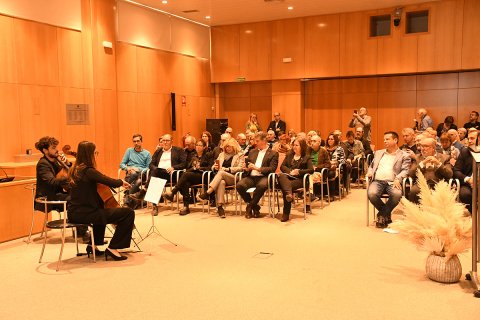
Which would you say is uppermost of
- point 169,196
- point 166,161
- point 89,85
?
point 89,85

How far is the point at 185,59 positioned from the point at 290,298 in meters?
10.4

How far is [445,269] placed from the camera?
4.16 m

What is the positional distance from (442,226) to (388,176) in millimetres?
2444

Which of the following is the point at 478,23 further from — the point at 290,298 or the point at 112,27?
the point at 290,298

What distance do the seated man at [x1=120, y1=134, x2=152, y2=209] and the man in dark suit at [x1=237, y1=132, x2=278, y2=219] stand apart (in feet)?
6.24

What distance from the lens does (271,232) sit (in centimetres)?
626

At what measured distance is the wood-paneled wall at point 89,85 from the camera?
857cm

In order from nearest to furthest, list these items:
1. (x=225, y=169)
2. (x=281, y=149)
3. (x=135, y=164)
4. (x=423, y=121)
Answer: (x=225, y=169), (x=135, y=164), (x=281, y=149), (x=423, y=121)

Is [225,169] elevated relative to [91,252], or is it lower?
elevated

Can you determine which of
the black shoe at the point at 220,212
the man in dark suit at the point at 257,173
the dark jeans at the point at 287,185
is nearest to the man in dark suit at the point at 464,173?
the dark jeans at the point at 287,185

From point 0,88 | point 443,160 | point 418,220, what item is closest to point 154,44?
point 0,88

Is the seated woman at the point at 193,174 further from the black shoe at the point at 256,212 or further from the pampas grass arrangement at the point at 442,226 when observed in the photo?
the pampas grass arrangement at the point at 442,226

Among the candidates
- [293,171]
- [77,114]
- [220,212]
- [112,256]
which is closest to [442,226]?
[293,171]

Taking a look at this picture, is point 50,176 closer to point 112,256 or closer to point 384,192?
point 112,256
